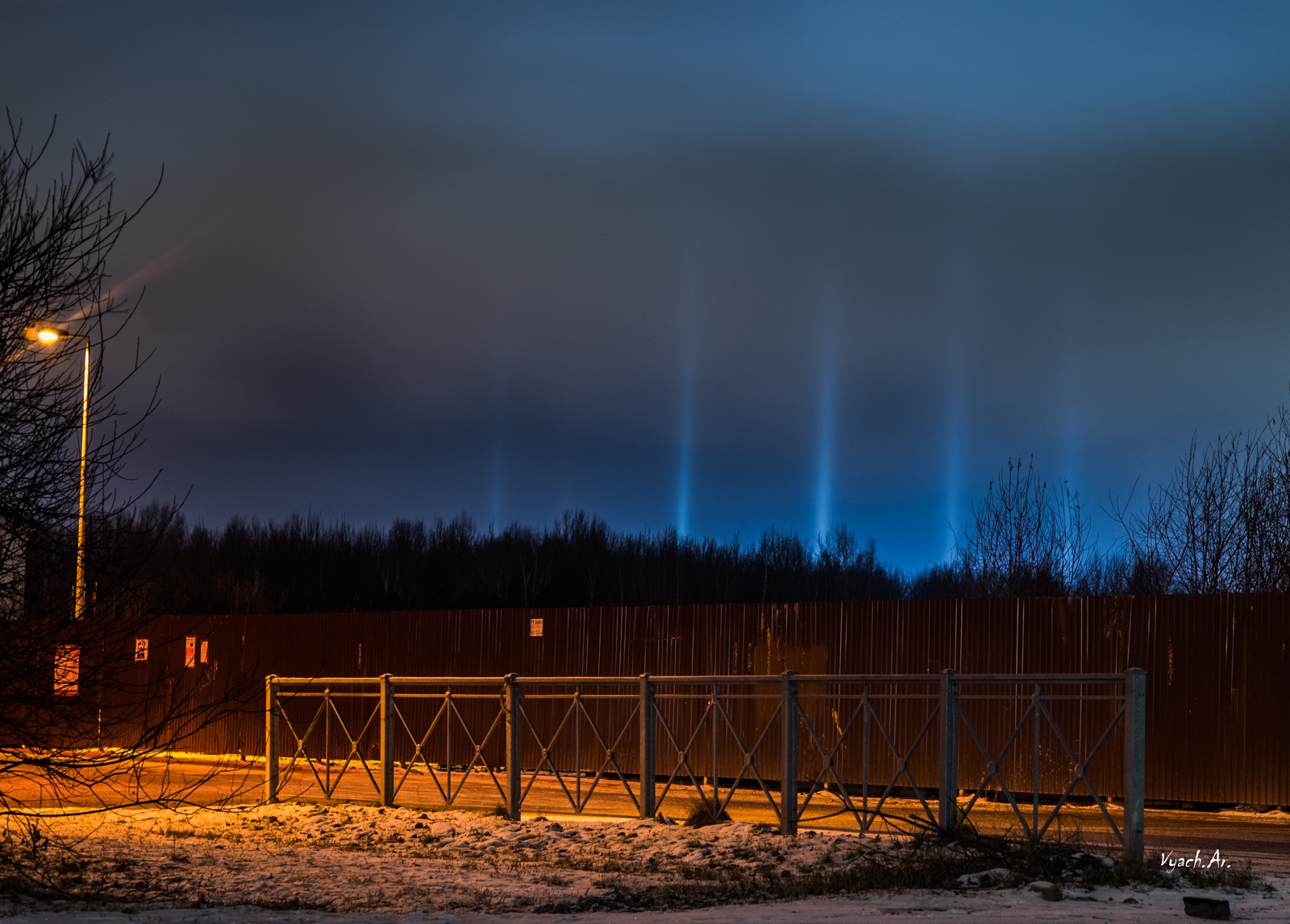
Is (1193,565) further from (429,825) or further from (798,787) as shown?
(429,825)

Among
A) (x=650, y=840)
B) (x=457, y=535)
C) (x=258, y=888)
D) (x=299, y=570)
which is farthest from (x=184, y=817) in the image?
(x=457, y=535)

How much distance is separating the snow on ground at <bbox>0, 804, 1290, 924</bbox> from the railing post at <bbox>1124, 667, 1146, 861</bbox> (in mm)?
922

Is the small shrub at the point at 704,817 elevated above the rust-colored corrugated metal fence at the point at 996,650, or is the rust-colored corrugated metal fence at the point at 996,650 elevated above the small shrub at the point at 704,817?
the rust-colored corrugated metal fence at the point at 996,650

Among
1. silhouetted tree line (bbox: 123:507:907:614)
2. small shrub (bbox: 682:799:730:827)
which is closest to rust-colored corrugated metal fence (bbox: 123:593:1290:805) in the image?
small shrub (bbox: 682:799:730:827)

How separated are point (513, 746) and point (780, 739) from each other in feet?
15.9

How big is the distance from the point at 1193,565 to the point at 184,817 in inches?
714

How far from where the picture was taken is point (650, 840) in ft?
37.5

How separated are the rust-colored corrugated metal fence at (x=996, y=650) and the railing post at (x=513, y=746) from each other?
8.85ft

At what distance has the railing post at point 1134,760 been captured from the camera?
31.4ft

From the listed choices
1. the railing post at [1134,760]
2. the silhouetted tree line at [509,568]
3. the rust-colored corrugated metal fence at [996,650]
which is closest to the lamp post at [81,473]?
the rust-colored corrugated metal fence at [996,650]

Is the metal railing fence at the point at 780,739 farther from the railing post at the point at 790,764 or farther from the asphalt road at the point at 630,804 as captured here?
the asphalt road at the point at 630,804

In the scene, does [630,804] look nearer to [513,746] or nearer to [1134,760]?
[513,746]

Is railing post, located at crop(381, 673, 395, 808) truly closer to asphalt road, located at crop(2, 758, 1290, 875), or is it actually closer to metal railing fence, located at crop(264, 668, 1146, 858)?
metal railing fence, located at crop(264, 668, 1146, 858)

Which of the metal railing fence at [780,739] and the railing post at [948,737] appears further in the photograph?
the metal railing fence at [780,739]
